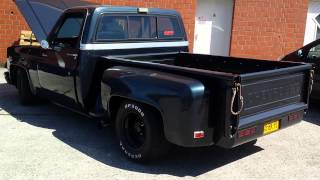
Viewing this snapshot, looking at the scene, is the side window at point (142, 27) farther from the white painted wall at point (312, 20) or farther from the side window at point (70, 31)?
the white painted wall at point (312, 20)

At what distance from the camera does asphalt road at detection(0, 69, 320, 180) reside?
4746 mm

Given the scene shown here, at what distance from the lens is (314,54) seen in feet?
25.4

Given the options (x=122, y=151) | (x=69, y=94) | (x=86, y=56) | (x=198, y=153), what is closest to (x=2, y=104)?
(x=69, y=94)

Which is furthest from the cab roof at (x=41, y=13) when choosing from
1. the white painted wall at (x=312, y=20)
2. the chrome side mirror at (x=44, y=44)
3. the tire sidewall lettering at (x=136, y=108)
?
the white painted wall at (x=312, y=20)

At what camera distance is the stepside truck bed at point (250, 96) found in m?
4.22

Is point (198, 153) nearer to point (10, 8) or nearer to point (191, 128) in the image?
point (191, 128)

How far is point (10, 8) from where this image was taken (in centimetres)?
1173

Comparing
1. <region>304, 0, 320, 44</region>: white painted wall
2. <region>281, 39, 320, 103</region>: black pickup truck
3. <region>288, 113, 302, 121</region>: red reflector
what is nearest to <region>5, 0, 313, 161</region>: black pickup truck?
<region>288, 113, 302, 121</region>: red reflector

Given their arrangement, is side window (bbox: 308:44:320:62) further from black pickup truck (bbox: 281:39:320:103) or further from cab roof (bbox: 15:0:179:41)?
cab roof (bbox: 15:0:179:41)

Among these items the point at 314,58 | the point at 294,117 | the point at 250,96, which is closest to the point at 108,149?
the point at 250,96

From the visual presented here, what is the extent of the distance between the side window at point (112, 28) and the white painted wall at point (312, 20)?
8.91m

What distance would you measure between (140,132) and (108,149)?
0.65 meters

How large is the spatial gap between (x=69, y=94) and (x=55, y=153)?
1000 mm

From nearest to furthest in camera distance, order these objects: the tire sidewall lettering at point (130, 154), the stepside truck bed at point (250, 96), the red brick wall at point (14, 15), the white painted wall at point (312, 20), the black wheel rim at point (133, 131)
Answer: the stepside truck bed at point (250, 96), the tire sidewall lettering at point (130, 154), the black wheel rim at point (133, 131), the red brick wall at point (14, 15), the white painted wall at point (312, 20)
